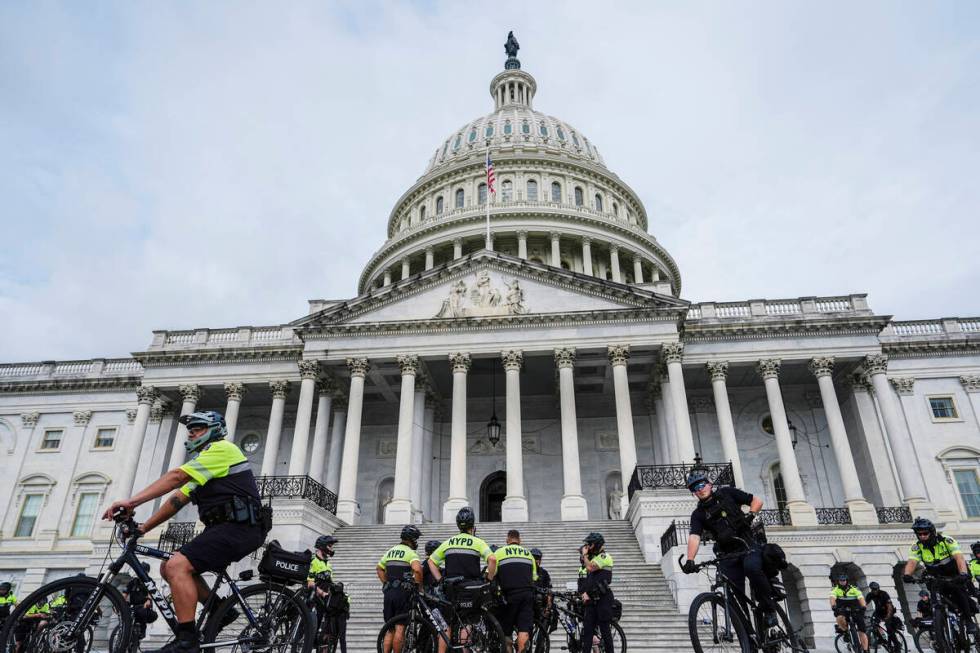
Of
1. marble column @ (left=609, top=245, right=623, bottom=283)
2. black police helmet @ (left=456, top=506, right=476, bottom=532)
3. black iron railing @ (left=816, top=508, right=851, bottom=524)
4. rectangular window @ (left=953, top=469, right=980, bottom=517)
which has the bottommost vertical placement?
black police helmet @ (left=456, top=506, right=476, bottom=532)

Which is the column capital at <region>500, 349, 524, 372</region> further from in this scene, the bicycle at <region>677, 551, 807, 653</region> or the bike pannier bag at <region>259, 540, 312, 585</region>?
the bike pannier bag at <region>259, 540, 312, 585</region>

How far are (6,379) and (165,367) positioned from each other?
13.6m

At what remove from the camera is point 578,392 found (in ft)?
125

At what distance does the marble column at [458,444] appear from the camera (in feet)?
94.1

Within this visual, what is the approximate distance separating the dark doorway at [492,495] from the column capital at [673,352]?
12.4 m

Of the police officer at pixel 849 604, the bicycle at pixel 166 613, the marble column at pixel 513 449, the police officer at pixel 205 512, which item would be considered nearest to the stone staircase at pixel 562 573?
the marble column at pixel 513 449

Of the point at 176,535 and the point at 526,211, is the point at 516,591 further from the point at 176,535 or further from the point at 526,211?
the point at 526,211

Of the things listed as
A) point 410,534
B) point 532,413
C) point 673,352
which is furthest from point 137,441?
point 410,534

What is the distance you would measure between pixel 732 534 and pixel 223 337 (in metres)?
34.1

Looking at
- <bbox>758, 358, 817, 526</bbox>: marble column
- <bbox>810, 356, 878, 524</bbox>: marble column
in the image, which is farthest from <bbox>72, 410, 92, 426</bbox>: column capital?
<bbox>810, 356, 878, 524</bbox>: marble column

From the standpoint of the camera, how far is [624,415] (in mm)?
30188

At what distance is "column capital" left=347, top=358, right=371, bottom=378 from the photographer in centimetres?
3231

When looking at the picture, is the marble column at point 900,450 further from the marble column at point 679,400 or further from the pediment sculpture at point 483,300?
the pediment sculpture at point 483,300

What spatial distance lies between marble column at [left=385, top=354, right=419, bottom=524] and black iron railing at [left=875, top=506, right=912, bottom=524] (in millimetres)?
20434
